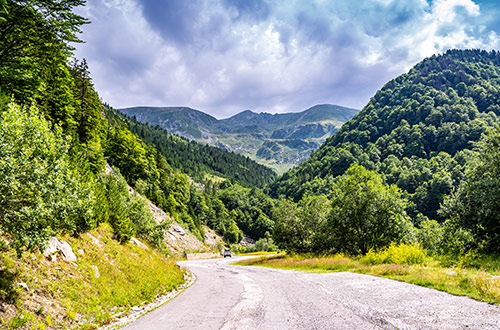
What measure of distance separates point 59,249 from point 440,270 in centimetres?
1909

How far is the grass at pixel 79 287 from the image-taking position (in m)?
8.15

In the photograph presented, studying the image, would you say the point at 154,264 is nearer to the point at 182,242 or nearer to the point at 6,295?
the point at 6,295

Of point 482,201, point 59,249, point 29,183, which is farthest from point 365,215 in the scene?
point 29,183

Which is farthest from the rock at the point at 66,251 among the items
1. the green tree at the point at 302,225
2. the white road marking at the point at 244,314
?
the green tree at the point at 302,225

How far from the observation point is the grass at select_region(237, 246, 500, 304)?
8703 millimetres

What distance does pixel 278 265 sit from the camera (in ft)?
103

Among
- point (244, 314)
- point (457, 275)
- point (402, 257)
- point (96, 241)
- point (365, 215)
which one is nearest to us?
point (244, 314)

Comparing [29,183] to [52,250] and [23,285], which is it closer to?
[23,285]

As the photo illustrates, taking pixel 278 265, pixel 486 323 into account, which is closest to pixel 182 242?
pixel 278 265

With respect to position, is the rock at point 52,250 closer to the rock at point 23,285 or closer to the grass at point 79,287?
the grass at point 79,287

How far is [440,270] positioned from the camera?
1375cm

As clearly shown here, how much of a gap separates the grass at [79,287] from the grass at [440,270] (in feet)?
41.7

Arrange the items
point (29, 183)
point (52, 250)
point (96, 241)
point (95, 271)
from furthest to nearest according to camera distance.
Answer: point (96, 241)
point (95, 271)
point (52, 250)
point (29, 183)

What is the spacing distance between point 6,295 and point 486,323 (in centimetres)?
1303
